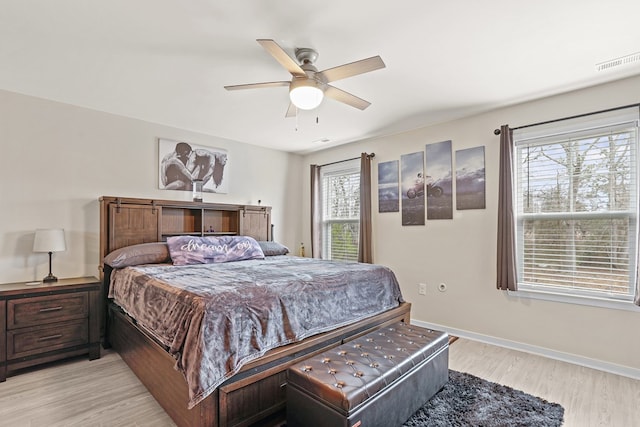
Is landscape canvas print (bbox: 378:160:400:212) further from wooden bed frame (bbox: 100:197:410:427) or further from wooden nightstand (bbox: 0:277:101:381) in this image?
wooden nightstand (bbox: 0:277:101:381)

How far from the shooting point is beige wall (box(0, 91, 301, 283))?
3.07m

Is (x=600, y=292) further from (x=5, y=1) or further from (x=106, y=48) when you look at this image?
(x=5, y=1)

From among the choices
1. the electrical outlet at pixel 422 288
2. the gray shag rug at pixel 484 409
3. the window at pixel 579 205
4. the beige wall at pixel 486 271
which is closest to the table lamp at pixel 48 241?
the gray shag rug at pixel 484 409

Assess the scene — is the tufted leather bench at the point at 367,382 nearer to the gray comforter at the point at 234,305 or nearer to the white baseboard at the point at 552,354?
the gray comforter at the point at 234,305

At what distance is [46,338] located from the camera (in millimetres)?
2783

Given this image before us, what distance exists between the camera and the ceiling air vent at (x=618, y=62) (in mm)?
2381

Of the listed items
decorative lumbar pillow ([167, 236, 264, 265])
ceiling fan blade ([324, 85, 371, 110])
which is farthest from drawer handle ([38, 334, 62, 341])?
ceiling fan blade ([324, 85, 371, 110])

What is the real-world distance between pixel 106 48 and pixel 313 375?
8.65ft

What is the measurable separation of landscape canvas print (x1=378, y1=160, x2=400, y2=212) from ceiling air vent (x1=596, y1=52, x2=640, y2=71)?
87.5 inches

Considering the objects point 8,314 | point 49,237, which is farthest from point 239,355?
point 49,237

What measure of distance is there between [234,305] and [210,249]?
5.95 ft

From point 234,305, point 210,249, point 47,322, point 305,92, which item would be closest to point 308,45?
point 305,92

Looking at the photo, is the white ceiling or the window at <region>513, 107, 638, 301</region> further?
the window at <region>513, 107, 638, 301</region>

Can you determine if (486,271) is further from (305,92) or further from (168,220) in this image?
(168,220)
